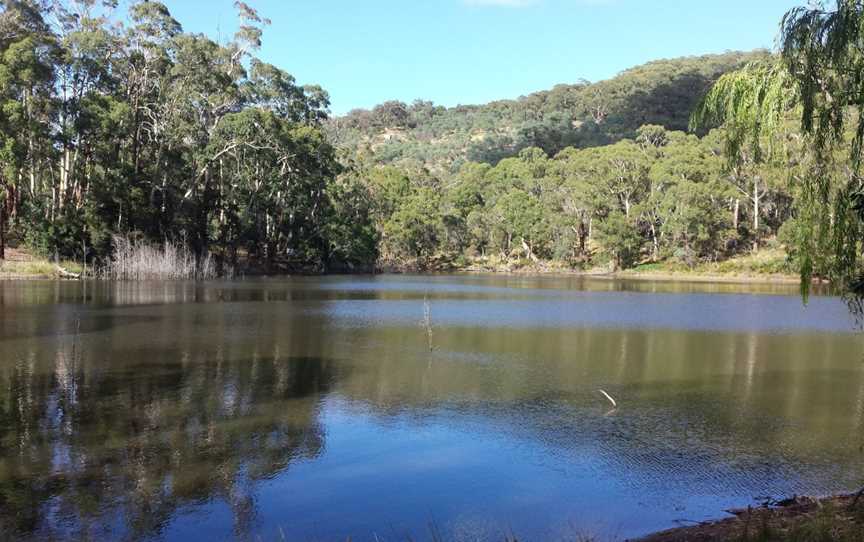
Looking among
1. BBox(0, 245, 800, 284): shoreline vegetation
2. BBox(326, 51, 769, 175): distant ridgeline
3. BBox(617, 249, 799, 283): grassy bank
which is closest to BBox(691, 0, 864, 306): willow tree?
BBox(0, 245, 800, 284): shoreline vegetation

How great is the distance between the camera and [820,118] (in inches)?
273

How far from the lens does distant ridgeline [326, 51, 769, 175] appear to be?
10725 centimetres

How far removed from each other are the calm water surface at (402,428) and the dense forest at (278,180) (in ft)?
13.6

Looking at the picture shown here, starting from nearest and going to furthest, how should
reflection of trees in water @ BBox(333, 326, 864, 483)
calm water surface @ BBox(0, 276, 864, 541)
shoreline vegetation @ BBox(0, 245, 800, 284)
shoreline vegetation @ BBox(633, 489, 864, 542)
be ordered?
1. shoreline vegetation @ BBox(633, 489, 864, 542)
2. calm water surface @ BBox(0, 276, 864, 541)
3. reflection of trees in water @ BBox(333, 326, 864, 483)
4. shoreline vegetation @ BBox(0, 245, 800, 284)

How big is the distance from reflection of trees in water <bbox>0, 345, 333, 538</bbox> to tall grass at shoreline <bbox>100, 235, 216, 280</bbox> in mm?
28391

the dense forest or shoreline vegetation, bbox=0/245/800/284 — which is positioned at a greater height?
the dense forest

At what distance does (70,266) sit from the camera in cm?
4175

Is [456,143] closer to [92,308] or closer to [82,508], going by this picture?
[92,308]

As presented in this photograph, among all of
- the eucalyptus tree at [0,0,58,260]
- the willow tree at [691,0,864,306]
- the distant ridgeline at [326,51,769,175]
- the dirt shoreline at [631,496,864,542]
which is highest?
the distant ridgeline at [326,51,769,175]

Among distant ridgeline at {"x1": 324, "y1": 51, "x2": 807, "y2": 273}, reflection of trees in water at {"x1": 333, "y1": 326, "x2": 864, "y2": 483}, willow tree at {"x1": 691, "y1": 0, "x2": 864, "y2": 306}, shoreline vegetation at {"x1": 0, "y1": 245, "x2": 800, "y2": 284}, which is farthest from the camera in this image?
distant ridgeline at {"x1": 324, "y1": 51, "x2": 807, "y2": 273}

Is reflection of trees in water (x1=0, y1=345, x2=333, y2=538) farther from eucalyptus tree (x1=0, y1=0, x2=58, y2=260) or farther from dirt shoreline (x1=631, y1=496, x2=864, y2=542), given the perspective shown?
eucalyptus tree (x1=0, y1=0, x2=58, y2=260)

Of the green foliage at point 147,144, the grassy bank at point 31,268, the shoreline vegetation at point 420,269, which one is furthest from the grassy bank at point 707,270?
the grassy bank at point 31,268

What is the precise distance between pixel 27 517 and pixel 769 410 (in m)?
11.4

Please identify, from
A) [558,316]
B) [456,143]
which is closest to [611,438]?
[558,316]
